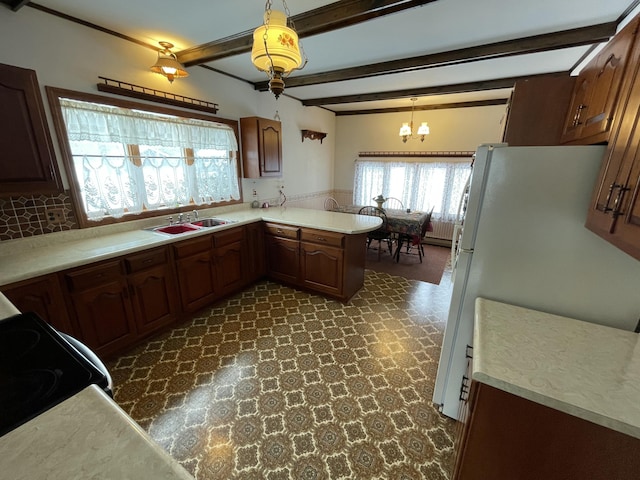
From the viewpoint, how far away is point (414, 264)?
13.7 feet

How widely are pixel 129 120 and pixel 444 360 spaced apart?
10.3 feet

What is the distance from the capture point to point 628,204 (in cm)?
81

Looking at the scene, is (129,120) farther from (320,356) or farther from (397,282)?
(397,282)

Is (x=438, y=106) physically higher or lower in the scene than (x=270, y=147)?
higher

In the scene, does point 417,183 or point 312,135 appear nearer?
point 312,135

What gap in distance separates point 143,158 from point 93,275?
4.04 ft

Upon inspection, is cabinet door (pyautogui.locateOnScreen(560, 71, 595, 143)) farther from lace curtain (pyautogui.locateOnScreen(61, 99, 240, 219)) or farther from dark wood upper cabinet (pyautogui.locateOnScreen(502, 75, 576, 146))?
lace curtain (pyautogui.locateOnScreen(61, 99, 240, 219))

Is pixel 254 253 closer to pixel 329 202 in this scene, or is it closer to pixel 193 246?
pixel 193 246

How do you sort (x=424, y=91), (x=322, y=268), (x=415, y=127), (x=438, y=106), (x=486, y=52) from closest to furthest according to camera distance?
(x=486, y=52), (x=322, y=268), (x=424, y=91), (x=438, y=106), (x=415, y=127)

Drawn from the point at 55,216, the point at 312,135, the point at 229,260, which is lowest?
the point at 229,260

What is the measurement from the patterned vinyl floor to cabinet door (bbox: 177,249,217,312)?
0.18 metres

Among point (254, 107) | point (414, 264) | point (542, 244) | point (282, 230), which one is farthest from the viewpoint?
point (414, 264)

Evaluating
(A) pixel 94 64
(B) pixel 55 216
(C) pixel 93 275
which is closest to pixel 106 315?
(C) pixel 93 275

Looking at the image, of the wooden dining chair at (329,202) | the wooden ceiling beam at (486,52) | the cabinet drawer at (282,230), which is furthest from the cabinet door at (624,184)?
the wooden dining chair at (329,202)
